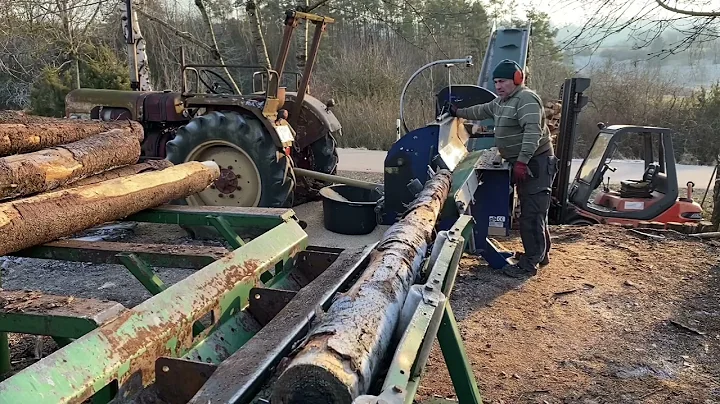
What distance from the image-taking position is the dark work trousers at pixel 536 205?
5621mm

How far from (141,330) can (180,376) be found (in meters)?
0.26

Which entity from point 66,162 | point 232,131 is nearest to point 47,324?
point 66,162

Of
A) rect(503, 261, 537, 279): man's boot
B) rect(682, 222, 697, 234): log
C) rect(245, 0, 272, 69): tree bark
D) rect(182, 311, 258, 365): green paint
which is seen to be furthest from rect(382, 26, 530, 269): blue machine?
rect(245, 0, 272, 69): tree bark

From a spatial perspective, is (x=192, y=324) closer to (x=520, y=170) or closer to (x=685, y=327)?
(x=520, y=170)

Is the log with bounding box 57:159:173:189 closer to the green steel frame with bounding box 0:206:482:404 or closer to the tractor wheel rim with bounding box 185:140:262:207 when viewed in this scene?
the green steel frame with bounding box 0:206:482:404

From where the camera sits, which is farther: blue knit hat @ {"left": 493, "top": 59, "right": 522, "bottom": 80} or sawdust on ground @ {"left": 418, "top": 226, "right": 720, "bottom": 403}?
blue knit hat @ {"left": 493, "top": 59, "right": 522, "bottom": 80}

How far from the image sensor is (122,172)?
4.12m

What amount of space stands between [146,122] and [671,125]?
49.4ft

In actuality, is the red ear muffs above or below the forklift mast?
above

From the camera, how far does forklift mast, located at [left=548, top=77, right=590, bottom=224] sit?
7590mm

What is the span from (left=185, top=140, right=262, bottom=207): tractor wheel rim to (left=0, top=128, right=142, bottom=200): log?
8.66ft

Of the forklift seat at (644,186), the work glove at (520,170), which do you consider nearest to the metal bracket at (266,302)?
the work glove at (520,170)

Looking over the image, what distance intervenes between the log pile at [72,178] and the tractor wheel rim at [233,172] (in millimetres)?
2392

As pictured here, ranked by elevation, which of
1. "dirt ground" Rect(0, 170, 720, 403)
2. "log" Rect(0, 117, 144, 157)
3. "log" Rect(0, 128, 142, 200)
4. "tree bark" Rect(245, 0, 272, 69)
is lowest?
"dirt ground" Rect(0, 170, 720, 403)
